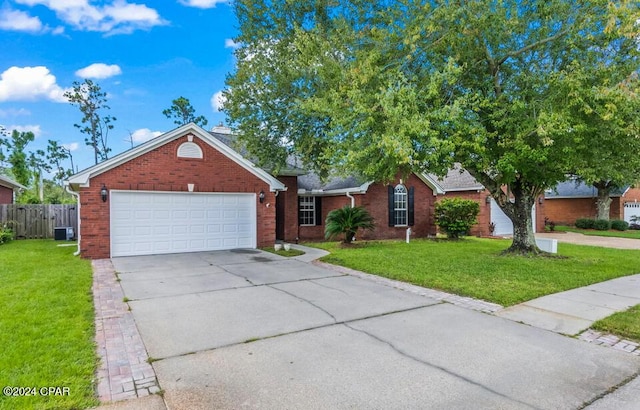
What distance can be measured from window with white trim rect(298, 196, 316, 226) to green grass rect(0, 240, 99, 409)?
10.8 meters

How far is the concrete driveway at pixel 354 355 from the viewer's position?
3389mm

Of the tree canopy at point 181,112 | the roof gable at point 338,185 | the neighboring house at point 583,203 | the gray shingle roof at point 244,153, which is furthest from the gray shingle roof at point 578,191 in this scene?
the tree canopy at point 181,112

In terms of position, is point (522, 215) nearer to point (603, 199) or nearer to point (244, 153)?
point (244, 153)

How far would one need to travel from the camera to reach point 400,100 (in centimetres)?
820

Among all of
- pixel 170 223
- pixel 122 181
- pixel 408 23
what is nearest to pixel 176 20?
pixel 122 181

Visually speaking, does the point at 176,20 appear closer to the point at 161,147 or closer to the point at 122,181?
the point at 161,147

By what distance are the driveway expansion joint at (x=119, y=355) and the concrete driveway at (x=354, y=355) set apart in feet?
0.46

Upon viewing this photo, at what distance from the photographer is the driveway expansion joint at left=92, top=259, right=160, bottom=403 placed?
11.4ft

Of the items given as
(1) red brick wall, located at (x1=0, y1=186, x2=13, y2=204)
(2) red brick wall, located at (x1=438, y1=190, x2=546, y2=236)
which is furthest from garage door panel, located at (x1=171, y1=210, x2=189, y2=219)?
(2) red brick wall, located at (x1=438, y1=190, x2=546, y2=236)

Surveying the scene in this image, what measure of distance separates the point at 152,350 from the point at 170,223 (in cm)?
916

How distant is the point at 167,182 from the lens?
12.7m

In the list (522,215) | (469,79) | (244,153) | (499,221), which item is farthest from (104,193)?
(499,221)

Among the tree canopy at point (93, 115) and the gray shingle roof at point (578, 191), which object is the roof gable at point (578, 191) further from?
the tree canopy at point (93, 115)

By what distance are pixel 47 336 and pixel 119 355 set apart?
1.15m
